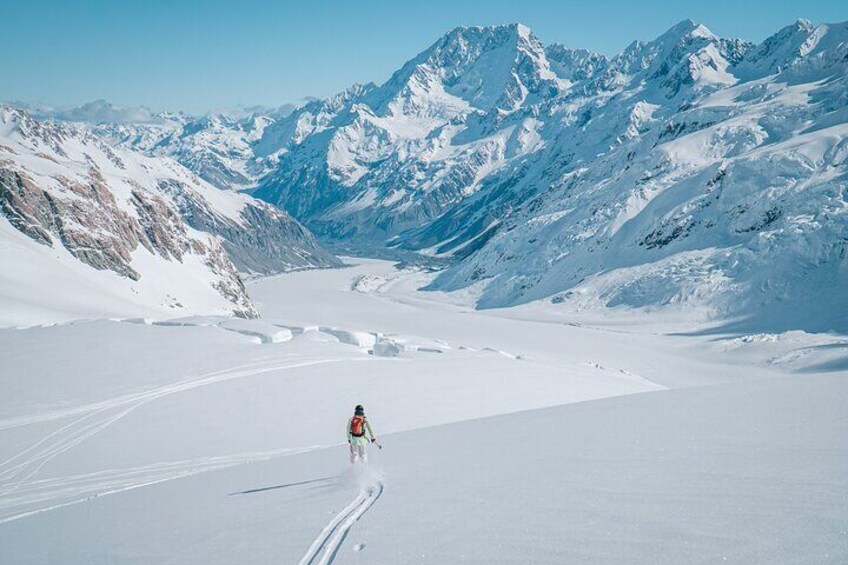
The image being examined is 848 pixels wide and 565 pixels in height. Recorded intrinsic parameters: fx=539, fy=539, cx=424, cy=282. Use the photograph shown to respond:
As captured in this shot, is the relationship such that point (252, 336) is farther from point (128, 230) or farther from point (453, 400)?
point (128, 230)

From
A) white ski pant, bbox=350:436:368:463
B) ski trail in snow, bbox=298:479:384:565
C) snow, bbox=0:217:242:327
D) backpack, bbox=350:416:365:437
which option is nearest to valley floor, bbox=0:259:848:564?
ski trail in snow, bbox=298:479:384:565

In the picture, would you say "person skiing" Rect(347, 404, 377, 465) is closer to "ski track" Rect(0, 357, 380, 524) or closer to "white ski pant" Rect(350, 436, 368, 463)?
"white ski pant" Rect(350, 436, 368, 463)

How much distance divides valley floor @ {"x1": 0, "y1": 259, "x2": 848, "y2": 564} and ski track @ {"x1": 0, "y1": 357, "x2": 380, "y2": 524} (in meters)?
0.11

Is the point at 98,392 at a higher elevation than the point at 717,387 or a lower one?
higher

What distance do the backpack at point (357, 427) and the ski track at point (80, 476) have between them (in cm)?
561

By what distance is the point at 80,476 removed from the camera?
17.6 meters

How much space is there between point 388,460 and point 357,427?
48.9 inches

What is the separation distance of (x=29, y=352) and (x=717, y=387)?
108 feet

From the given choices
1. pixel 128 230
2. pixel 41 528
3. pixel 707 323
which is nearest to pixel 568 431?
pixel 41 528

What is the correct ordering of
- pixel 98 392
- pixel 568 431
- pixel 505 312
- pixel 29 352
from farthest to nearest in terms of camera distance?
pixel 505 312 < pixel 29 352 < pixel 98 392 < pixel 568 431

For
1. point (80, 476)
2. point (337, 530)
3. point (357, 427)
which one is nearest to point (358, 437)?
point (357, 427)

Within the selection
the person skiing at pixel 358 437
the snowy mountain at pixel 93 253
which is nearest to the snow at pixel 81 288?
the snowy mountain at pixel 93 253

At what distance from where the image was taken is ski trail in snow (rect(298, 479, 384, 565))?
27.1 ft

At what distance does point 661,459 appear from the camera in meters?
11.1
